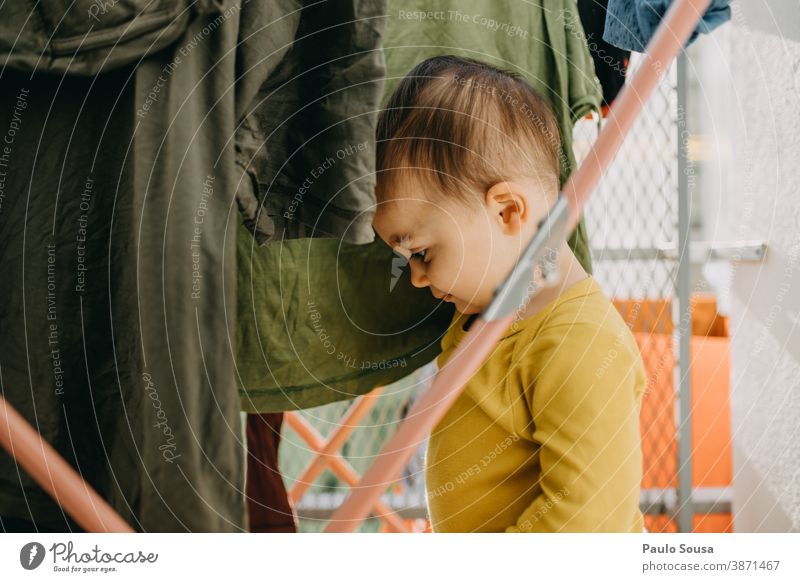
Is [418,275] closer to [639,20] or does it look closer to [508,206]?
[508,206]

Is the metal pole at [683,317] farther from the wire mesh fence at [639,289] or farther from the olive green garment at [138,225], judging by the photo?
the olive green garment at [138,225]

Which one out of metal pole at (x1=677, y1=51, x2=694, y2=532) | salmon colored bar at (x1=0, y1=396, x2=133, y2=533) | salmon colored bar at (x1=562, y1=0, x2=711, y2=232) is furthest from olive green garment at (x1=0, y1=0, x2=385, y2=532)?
metal pole at (x1=677, y1=51, x2=694, y2=532)

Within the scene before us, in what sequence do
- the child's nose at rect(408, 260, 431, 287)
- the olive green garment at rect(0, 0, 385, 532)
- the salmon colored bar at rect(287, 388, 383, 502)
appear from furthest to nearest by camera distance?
1. the salmon colored bar at rect(287, 388, 383, 502)
2. the child's nose at rect(408, 260, 431, 287)
3. the olive green garment at rect(0, 0, 385, 532)

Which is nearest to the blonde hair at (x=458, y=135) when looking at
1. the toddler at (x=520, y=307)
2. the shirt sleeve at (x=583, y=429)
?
the toddler at (x=520, y=307)

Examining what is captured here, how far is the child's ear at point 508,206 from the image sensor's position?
0.41 m

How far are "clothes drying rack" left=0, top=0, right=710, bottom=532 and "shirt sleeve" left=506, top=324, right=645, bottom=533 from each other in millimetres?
40

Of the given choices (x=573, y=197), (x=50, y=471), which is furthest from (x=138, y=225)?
(x=573, y=197)

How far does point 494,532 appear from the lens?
17.1 inches

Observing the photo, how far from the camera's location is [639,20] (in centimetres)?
42

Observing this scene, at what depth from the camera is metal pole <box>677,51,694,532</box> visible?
50 cm

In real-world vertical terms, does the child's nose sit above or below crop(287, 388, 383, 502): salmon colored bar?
above

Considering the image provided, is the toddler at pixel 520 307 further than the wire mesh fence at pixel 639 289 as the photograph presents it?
No
